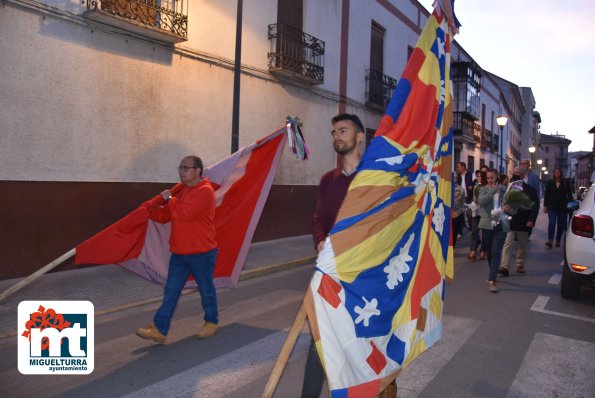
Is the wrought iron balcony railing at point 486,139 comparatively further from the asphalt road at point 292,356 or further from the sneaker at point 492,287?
the asphalt road at point 292,356

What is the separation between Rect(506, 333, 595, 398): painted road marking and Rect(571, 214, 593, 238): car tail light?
5.57 feet

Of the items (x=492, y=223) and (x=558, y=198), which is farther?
(x=558, y=198)

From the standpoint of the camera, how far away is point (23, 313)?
446 cm

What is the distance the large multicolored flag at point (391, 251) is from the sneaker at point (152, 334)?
243cm

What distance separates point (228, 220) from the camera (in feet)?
16.6

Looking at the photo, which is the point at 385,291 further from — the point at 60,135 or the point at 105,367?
the point at 60,135

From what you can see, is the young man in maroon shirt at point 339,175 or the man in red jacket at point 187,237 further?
the man in red jacket at point 187,237

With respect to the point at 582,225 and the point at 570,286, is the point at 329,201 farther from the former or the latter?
the point at 570,286

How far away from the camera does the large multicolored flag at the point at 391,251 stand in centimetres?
241

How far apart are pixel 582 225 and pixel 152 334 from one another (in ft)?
17.6

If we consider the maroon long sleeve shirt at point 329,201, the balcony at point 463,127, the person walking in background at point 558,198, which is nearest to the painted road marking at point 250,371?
the maroon long sleeve shirt at point 329,201

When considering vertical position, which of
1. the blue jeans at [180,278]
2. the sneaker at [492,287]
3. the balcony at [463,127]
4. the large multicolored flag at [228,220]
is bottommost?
the sneaker at [492,287]

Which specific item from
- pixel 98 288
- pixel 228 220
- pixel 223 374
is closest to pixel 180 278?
pixel 228 220

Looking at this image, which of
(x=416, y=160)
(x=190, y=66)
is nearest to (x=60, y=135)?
(x=190, y=66)
